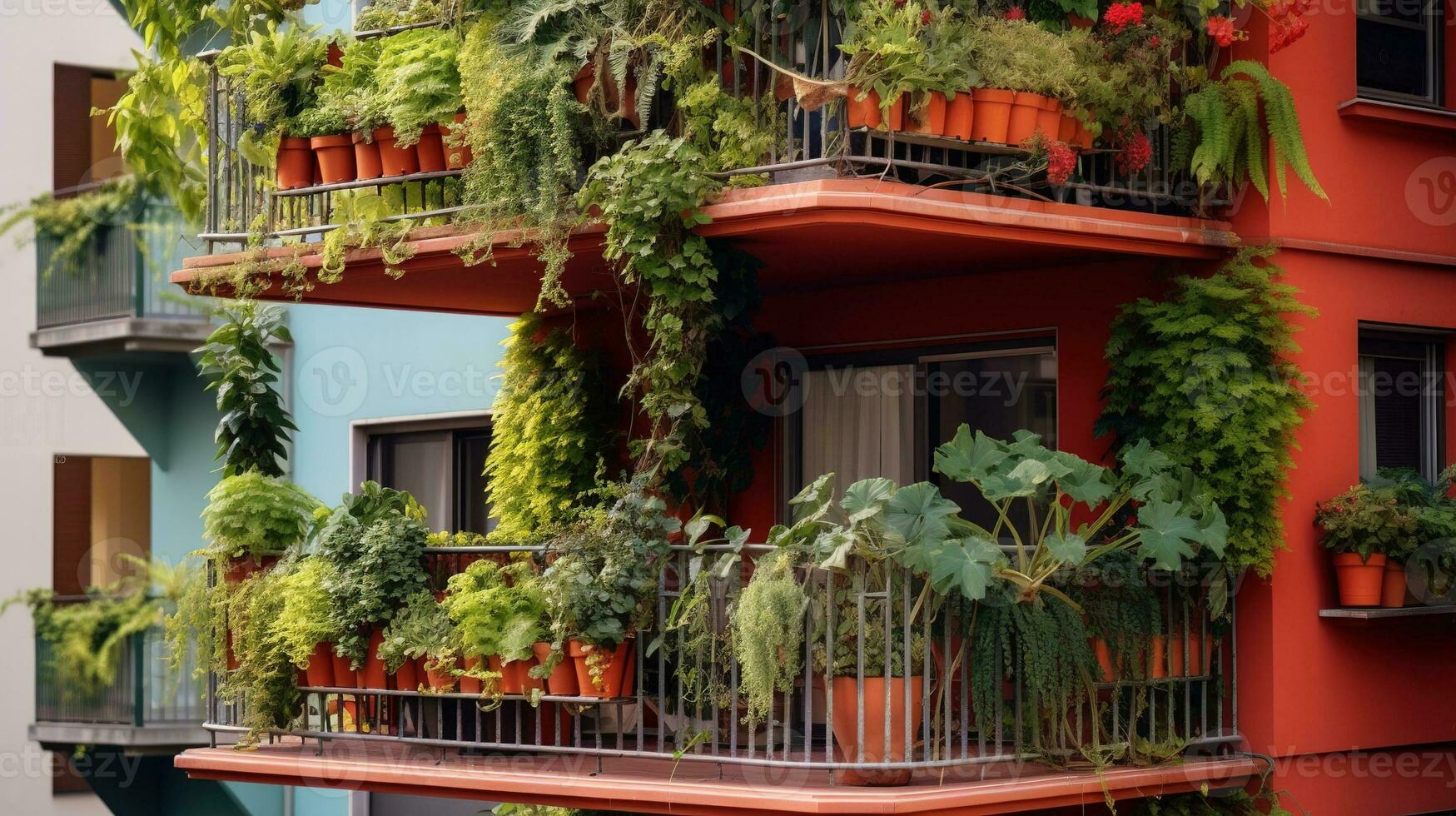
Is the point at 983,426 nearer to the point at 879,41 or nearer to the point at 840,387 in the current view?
the point at 840,387

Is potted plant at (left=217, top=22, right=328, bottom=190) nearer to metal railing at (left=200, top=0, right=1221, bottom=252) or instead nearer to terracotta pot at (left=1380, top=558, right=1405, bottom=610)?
metal railing at (left=200, top=0, right=1221, bottom=252)

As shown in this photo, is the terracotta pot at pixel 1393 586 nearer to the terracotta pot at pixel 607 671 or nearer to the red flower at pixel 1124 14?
the red flower at pixel 1124 14

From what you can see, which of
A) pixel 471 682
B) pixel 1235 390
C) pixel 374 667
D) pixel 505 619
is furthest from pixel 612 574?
pixel 1235 390

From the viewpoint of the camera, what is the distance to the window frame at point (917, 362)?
35.5 feet

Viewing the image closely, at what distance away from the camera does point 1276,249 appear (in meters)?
9.94

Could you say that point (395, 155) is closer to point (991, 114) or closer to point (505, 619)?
point (505, 619)

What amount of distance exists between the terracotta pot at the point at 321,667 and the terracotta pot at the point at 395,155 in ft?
8.97

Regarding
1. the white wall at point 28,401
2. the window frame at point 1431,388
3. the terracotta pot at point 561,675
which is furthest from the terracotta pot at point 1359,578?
the white wall at point 28,401

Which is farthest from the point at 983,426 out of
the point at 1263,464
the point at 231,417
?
the point at 231,417

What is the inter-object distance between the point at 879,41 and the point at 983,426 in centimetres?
315

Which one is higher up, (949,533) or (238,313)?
(238,313)

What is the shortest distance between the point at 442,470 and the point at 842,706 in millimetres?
6975

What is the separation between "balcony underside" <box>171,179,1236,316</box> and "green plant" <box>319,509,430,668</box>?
→ 154cm

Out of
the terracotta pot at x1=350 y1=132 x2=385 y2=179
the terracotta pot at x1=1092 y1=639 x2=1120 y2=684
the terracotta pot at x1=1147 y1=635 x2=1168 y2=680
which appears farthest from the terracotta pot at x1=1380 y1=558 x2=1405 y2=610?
the terracotta pot at x1=350 y1=132 x2=385 y2=179
